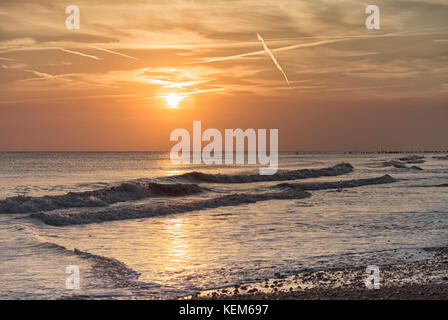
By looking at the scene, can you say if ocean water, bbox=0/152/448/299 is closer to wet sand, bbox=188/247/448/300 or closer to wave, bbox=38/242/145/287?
wave, bbox=38/242/145/287

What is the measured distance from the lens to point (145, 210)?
25.2 m

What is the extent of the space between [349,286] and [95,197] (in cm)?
2442

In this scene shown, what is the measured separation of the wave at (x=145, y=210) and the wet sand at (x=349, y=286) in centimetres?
1355

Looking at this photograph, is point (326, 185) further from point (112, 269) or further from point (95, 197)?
point (112, 269)

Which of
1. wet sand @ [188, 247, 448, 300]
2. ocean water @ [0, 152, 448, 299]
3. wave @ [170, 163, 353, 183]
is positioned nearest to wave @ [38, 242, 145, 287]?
ocean water @ [0, 152, 448, 299]

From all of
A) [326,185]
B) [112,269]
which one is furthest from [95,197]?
[326,185]

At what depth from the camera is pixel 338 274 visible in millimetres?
10961

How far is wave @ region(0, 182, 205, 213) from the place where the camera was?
26.1 m

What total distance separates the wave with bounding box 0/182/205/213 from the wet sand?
19.4 m

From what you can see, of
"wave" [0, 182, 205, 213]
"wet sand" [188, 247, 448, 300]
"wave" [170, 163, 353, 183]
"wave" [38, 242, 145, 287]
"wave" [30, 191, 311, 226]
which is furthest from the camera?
"wave" [170, 163, 353, 183]

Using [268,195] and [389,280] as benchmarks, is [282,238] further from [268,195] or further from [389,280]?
[268,195]
